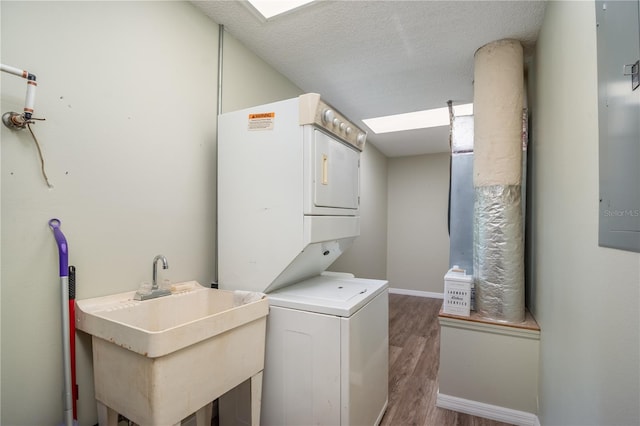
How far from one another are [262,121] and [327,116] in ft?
1.20

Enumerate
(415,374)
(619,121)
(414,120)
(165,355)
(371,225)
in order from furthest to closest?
(371,225) → (414,120) → (415,374) → (165,355) → (619,121)

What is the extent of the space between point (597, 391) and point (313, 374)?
1099 millimetres

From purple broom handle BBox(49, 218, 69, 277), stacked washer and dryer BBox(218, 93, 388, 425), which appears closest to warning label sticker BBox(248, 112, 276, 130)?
stacked washer and dryer BBox(218, 93, 388, 425)

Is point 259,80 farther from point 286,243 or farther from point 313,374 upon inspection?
point 313,374

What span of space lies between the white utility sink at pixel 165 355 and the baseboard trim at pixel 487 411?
1480 mm

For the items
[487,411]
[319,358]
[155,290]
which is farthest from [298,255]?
[487,411]

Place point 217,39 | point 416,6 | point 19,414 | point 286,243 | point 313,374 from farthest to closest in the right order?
point 217,39 → point 416,6 → point 286,243 → point 313,374 → point 19,414

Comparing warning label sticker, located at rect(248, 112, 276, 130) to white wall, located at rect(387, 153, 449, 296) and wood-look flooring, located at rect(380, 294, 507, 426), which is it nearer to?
wood-look flooring, located at rect(380, 294, 507, 426)

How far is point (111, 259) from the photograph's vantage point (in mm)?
1385

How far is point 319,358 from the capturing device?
146 centimetres

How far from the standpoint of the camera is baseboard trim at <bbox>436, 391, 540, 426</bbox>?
1.96 meters

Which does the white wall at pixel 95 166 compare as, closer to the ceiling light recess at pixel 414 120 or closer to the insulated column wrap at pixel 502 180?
the insulated column wrap at pixel 502 180

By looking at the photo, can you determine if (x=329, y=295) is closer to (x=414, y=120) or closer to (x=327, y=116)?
(x=327, y=116)

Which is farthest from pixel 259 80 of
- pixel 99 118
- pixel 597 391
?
pixel 597 391
